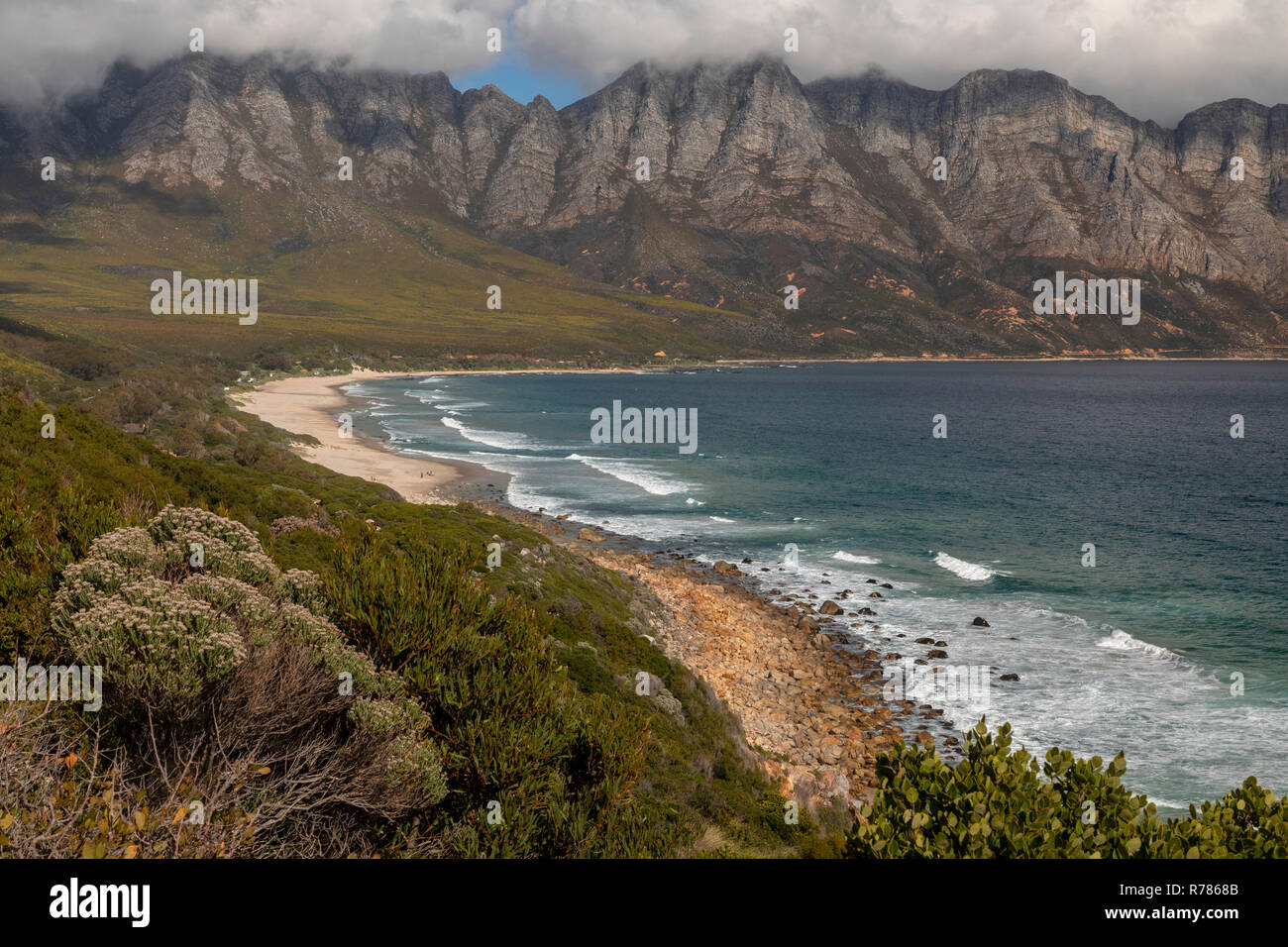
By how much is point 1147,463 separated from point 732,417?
190ft

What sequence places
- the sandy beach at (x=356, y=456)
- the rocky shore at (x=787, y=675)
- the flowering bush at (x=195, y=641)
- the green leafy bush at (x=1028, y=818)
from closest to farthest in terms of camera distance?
1. the green leafy bush at (x=1028, y=818)
2. the flowering bush at (x=195, y=641)
3. the rocky shore at (x=787, y=675)
4. the sandy beach at (x=356, y=456)

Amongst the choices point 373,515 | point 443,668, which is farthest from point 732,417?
point 443,668

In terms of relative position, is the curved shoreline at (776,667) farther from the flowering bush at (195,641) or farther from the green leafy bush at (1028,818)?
the flowering bush at (195,641)

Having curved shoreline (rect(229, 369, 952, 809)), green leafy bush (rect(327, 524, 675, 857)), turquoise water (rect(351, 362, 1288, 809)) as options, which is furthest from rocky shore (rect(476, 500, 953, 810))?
green leafy bush (rect(327, 524, 675, 857))

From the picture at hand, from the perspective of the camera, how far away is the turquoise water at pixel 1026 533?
91.5 ft

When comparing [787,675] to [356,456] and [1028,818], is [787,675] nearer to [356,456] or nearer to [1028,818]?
[1028,818]

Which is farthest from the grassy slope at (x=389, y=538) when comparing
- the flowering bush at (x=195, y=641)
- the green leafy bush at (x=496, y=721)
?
the green leafy bush at (x=496, y=721)

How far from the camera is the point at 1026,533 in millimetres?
53781

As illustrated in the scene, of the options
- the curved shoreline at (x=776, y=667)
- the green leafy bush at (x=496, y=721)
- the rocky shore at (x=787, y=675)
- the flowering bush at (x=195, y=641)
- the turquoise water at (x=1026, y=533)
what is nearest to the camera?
the flowering bush at (x=195, y=641)

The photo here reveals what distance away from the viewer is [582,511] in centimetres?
5703

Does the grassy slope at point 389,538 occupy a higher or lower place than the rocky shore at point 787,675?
higher

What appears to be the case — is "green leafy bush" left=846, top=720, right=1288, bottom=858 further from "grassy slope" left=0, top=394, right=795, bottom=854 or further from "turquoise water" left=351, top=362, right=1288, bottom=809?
"turquoise water" left=351, top=362, right=1288, bottom=809

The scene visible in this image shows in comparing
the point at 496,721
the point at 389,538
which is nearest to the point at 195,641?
the point at 496,721

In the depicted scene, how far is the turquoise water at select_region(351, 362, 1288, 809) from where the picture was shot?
1097 inches
